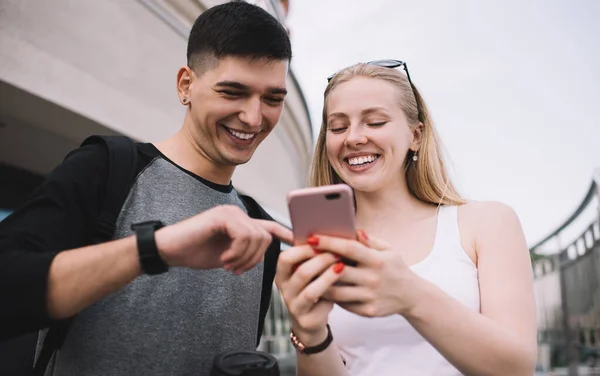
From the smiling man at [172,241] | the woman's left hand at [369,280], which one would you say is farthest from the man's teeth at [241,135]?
the woman's left hand at [369,280]

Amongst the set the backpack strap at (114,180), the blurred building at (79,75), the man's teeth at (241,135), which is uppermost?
the blurred building at (79,75)

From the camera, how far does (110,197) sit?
1630 millimetres

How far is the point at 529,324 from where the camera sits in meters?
1.48

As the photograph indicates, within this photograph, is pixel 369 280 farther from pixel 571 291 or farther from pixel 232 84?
pixel 571 291

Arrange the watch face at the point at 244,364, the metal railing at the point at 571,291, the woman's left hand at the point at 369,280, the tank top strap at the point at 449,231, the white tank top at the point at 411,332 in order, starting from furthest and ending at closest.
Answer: the metal railing at the point at 571,291 < the tank top strap at the point at 449,231 < the white tank top at the point at 411,332 < the watch face at the point at 244,364 < the woman's left hand at the point at 369,280

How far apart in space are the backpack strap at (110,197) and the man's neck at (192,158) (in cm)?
23

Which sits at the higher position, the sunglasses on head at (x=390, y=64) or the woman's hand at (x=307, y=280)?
the sunglasses on head at (x=390, y=64)

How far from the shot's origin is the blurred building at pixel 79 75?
4023mm

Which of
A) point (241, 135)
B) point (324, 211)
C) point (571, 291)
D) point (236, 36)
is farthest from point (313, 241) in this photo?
point (571, 291)

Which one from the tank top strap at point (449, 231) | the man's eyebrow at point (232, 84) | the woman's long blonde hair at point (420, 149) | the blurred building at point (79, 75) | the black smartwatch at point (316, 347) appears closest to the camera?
the black smartwatch at point (316, 347)

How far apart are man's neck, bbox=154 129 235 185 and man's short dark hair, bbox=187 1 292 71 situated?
355 mm

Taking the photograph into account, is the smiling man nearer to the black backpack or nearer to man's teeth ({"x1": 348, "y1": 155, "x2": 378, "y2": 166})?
the black backpack

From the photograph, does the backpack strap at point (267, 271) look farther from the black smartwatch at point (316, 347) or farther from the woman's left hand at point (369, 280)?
the woman's left hand at point (369, 280)

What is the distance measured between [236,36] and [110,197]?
0.88 meters
